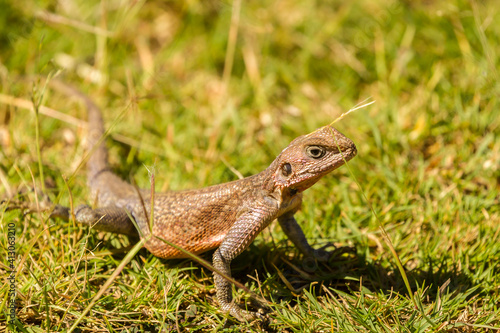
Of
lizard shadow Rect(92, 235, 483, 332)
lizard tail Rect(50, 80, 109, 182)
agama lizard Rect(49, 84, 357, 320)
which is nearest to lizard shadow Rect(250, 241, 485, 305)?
lizard shadow Rect(92, 235, 483, 332)

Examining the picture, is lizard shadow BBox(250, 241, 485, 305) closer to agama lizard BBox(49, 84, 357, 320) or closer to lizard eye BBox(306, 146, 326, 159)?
agama lizard BBox(49, 84, 357, 320)

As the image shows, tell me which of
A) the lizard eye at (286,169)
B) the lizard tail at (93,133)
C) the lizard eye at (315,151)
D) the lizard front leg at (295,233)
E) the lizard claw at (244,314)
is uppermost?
the lizard eye at (315,151)

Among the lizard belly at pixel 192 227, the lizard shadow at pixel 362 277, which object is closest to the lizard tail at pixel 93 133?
the lizard belly at pixel 192 227

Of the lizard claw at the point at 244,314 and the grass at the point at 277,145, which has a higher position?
the grass at the point at 277,145

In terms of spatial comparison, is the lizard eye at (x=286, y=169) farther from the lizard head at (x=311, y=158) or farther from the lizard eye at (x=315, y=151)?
the lizard eye at (x=315, y=151)

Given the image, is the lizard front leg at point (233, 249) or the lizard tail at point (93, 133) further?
the lizard tail at point (93, 133)

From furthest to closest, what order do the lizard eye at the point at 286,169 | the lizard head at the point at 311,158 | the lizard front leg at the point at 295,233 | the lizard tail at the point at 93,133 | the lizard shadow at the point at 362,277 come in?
the lizard tail at the point at 93,133, the lizard front leg at the point at 295,233, the lizard shadow at the point at 362,277, the lizard eye at the point at 286,169, the lizard head at the point at 311,158

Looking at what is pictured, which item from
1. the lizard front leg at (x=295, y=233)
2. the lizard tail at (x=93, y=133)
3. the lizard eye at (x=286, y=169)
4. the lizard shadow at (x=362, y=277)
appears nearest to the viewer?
the lizard eye at (x=286, y=169)
